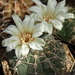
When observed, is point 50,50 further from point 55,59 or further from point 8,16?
point 8,16

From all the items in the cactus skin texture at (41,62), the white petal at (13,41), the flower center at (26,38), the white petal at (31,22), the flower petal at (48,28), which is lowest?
the cactus skin texture at (41,62)

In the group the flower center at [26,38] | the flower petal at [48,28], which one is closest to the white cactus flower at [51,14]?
the flower petal at [48,28]

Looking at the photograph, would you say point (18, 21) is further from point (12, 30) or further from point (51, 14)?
point (51, 14)

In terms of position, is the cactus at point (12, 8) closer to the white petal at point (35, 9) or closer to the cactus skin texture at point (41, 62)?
the white petal at point (35, 9)

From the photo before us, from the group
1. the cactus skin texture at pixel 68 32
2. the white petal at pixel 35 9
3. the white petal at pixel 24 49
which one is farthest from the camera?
the cactus skin texture at pixel 68 32

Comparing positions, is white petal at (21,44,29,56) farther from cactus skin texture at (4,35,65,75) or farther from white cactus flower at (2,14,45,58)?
cactus skin texture at (4,35,65,75)

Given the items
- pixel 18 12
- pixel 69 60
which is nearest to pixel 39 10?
pixel 18 12

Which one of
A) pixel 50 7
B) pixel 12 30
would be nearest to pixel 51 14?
pixel 50 7

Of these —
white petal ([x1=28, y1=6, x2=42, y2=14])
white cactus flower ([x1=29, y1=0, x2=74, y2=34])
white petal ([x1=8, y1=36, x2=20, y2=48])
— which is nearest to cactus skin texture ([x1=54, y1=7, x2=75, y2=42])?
white cactus flower ([x1=29, y1=0, x2=74, y2=34])
